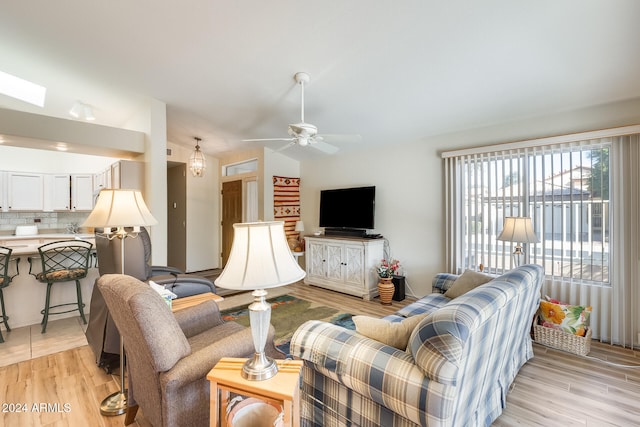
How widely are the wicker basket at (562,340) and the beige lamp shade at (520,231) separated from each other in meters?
0.93

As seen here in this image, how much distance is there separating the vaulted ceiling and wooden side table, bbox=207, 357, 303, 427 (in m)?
2.35

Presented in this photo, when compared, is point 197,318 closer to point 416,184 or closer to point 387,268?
point 387,268

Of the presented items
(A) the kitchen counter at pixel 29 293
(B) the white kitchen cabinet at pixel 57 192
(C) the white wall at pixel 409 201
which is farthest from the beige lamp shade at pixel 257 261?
(B) the white kitchen cabinet at pixel 57 192

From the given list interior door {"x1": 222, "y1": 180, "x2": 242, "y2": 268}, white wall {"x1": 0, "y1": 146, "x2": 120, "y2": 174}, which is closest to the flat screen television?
interior door {"x1": 222, "y1": 180, "x2": 242, "y2": 268}

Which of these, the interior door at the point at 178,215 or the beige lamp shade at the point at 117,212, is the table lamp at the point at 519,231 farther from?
the interior door at the point at 178,215

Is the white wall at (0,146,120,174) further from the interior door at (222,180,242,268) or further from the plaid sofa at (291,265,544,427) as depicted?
the plaid sofa at (291,265,544,427)

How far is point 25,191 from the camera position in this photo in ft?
17.3

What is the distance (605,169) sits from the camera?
2.81m

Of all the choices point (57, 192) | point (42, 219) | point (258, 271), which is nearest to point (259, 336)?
point (258, 271)

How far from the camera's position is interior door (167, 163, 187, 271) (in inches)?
245

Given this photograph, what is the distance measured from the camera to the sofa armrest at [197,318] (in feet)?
6.43

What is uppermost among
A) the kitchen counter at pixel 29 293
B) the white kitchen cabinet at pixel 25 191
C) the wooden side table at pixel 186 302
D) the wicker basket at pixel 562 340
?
the white kitchen cabinet at pixel 25 191

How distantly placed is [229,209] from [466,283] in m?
4.97

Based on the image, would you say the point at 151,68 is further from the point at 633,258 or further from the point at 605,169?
the point at 633,258
